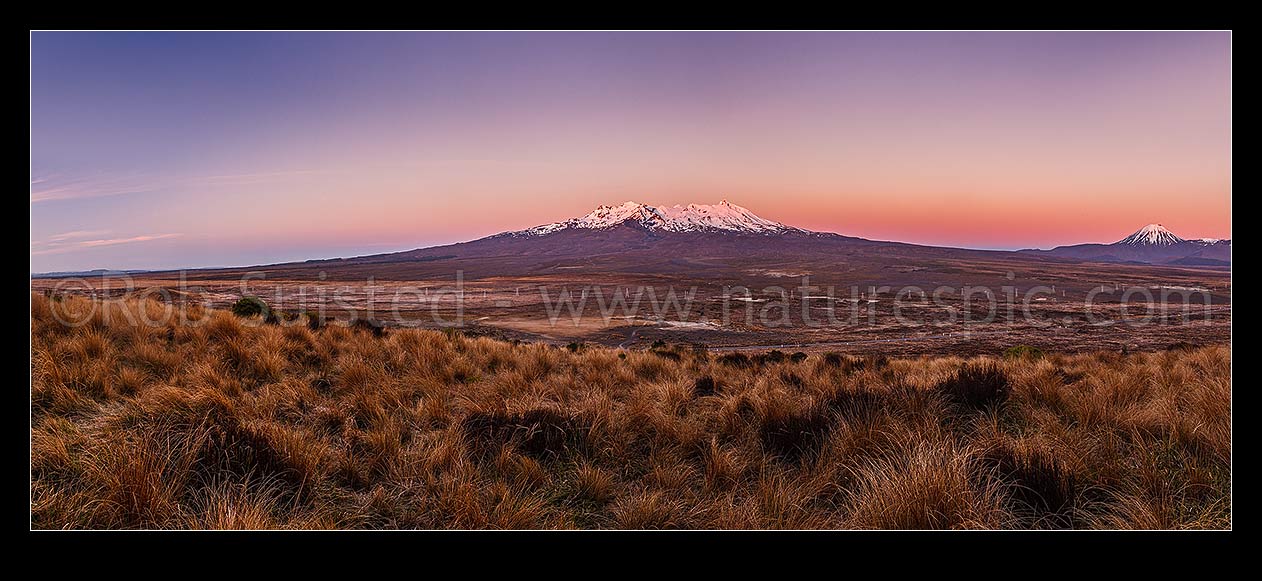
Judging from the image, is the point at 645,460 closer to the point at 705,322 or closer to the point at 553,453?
the point at 553,453

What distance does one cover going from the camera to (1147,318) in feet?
112

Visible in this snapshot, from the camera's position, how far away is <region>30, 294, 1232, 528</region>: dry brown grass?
7.04 ft

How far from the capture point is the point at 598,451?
300 cm

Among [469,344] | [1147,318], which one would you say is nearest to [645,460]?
[469,344]

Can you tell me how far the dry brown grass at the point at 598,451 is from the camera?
214 centimetres

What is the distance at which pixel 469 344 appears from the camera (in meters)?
7.37
